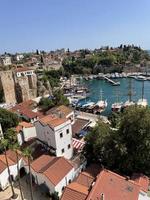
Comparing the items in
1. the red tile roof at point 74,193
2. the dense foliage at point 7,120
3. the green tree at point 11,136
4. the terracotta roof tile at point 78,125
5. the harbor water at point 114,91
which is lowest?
the harbor water at point 114,91

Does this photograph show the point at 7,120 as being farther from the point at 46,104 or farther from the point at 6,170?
the point at 46,104

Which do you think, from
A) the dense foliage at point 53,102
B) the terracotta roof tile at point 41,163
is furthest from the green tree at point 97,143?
the dense foliage at point 53,102

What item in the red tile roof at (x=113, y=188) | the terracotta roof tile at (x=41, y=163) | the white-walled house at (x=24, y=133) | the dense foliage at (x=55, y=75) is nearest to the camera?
the red tile roof at (x=113, y=188)

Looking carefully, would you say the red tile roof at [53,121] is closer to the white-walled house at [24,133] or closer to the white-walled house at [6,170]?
the white-walled house at [6,170]

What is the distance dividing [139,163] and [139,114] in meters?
6.59

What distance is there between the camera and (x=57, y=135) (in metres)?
31.7

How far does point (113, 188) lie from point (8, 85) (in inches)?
1903

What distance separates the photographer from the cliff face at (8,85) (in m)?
61.4

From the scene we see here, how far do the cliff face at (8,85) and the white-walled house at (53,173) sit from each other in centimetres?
3692

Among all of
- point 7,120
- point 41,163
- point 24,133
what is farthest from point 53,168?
point 7,120

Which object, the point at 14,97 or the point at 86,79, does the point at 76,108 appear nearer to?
the point at 14,97

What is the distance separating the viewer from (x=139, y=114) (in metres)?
29.4

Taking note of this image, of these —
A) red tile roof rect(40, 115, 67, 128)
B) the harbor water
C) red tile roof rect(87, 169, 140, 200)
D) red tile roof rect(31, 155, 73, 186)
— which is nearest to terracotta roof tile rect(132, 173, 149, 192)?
red tile roof rect(87, 169, 140, 200)

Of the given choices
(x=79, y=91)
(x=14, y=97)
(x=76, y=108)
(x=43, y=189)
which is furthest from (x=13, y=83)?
(x=43, y=189)
